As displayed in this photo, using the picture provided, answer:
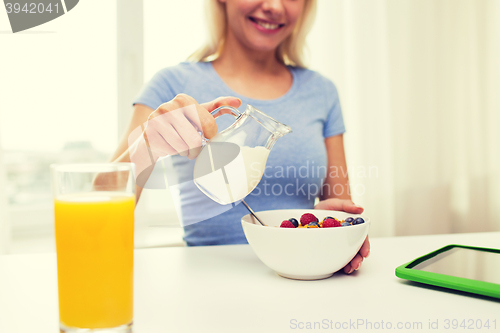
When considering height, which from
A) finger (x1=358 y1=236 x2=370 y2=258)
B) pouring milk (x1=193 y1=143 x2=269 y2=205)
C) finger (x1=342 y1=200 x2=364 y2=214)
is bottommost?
finger (x1=358 y1=236 x2=370 y2=258)

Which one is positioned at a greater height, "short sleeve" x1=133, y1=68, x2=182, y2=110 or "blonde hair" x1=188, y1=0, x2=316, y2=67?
"blonde hair" x1=188, y1=0, x2=316, y2=67

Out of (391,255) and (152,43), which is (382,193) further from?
(152,43)

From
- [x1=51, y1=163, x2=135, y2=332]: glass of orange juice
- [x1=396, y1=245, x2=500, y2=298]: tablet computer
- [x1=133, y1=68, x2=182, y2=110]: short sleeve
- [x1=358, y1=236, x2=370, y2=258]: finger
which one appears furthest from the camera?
[x1=133, y1=68, x2=182, y2=110]: short sleeve

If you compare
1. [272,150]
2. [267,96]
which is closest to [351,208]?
[272,150]

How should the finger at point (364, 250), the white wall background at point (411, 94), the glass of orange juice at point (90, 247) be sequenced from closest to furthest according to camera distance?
the glass of orange juice at point (90, 247)
the finger at point (364, 250)
the white wall background at point (411, 94)

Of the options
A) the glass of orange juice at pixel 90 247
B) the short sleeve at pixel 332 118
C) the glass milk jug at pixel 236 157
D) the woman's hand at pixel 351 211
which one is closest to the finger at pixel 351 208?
the woman's hand at pixel 351 211

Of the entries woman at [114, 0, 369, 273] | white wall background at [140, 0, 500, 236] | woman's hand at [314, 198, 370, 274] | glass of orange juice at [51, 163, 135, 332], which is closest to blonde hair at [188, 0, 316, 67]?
woman at [114, 0, 369, 273]

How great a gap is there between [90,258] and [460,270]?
54cm

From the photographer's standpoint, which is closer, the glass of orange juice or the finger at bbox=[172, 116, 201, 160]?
the glass of orange juice

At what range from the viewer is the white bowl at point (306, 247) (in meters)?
0.59

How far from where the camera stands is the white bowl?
0.59m
